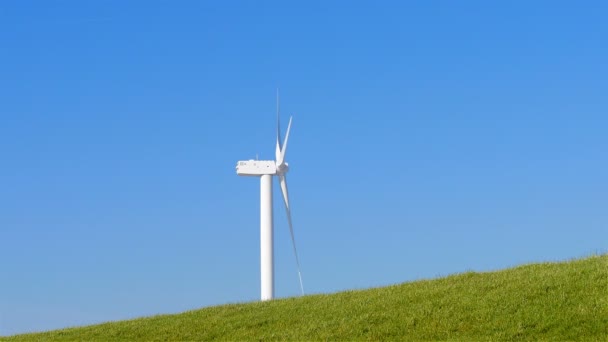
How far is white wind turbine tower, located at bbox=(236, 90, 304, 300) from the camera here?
4316 cm

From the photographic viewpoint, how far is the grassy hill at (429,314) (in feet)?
78.9

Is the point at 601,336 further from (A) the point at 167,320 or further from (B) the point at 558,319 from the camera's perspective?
(A) the point at 167,320

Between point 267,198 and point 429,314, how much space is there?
19811mm

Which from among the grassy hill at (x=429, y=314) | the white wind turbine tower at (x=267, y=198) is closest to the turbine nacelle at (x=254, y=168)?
the white wind turbine tower at (x=267, y=198)

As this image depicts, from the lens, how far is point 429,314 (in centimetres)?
2583

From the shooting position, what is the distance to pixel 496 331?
23781 millimetres

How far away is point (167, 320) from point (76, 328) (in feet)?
12.0

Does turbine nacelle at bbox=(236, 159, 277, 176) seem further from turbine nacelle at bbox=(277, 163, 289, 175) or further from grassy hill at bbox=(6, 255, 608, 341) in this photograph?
grassy hill at bbox=(6, 255, 608, 341)

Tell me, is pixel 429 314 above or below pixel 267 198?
below

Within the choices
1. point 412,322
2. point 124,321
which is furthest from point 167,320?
point 412,322

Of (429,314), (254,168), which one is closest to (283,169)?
(254,168)

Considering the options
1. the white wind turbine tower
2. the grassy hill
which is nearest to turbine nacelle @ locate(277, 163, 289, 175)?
the white wind turbine tower

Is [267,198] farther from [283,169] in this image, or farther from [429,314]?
[429,314]

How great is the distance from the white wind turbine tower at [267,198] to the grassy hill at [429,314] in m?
11.6
